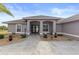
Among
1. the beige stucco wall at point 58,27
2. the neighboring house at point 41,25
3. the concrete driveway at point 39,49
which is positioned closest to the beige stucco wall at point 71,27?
the neighboring house at point 41,25

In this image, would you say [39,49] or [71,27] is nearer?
[39,49]

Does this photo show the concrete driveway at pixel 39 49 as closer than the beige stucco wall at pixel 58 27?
Yes

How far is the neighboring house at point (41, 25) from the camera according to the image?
16141 millimetres


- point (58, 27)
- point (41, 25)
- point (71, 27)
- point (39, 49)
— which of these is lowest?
point (39, 49)

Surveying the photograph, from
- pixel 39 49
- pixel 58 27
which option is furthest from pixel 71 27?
pixel 39 49

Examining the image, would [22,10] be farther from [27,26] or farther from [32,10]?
[27,26]

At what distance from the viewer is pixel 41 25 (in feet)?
58.4

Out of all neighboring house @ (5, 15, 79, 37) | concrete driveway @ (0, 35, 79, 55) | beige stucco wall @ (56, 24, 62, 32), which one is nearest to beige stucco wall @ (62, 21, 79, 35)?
neighboring house @ (5, 15, 79, 37)

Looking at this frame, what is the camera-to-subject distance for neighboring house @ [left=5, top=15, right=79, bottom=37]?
16141 mm

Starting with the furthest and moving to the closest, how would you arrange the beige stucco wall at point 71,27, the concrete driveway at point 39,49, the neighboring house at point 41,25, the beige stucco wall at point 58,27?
the beige stucco wall at point 58,27
the neighboring house at point 41,25
the beige stucco wall at point 71,27
the concrete driveway at point 39,49

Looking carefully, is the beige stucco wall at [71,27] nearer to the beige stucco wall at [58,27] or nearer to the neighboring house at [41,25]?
the neighboring house at [41,25]

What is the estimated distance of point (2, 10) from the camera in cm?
1016

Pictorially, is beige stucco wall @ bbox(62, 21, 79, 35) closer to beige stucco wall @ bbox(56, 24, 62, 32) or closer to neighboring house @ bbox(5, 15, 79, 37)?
neighboring house @ bbox(5, 15, 79, 37)

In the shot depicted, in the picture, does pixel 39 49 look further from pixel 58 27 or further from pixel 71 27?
pixel 58 27
